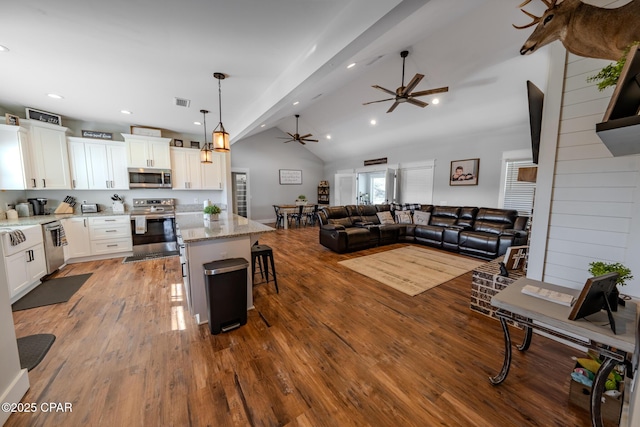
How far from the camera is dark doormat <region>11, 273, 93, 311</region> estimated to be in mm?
2748

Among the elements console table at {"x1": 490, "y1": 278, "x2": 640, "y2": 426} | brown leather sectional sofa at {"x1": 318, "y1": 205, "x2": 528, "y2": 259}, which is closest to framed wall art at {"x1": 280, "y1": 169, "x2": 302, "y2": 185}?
brown leather sectional sofa at {"x1": 318, "y1": 205, "x2": 528, "y2": 259}

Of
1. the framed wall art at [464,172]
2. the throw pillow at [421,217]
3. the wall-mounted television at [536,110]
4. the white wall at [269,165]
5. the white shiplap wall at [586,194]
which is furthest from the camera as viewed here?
the white wall at [269,165]

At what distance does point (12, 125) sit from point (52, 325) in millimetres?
3329

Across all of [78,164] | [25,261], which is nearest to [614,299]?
[25,261]

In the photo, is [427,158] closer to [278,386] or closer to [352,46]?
[352,46]

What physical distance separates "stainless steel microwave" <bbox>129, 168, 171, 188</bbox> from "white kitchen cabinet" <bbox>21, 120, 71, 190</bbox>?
0.94 meters

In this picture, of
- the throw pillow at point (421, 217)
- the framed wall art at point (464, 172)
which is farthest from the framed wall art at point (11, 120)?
the framed wall art at point (464, 172)

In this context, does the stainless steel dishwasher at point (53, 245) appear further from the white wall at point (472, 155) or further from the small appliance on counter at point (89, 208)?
the white wall at point (472, 155)

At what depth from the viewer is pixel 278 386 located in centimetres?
162

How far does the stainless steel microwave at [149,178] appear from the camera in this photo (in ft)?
15.8

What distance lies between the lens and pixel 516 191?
502 centimetres

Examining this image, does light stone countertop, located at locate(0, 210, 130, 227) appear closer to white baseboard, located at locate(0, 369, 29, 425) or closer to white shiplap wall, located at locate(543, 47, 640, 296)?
white baseboard, located at locate(0, 369, 29, 425)

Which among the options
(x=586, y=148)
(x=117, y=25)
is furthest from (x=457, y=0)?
(x=117, y=25)

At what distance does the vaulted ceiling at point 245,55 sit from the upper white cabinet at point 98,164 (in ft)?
1.72
